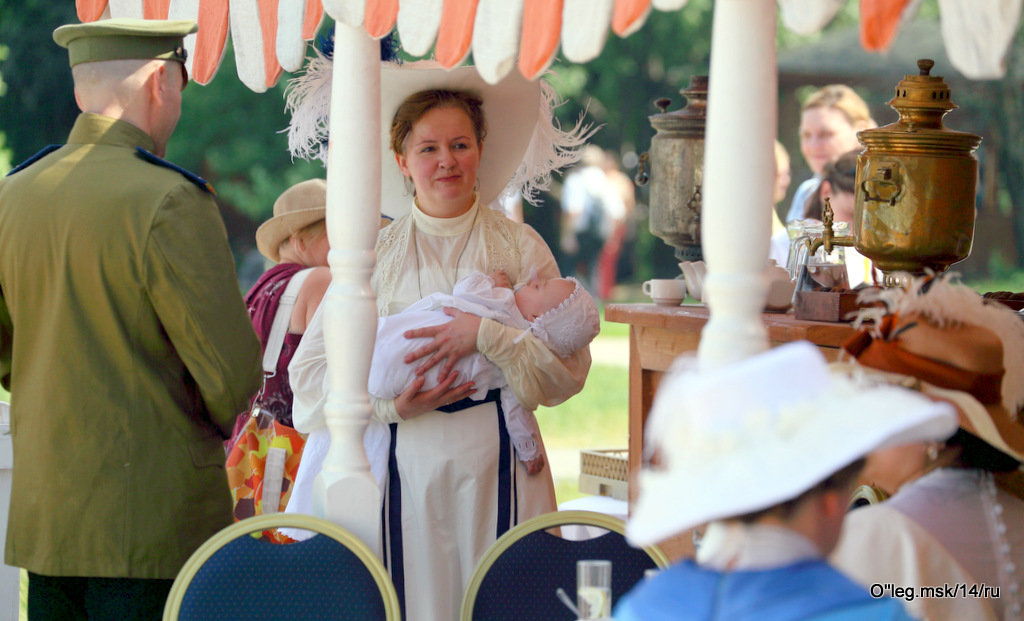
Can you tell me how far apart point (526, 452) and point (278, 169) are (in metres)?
13.1

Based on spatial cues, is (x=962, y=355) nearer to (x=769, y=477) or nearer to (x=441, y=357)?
(x=769, y=477)

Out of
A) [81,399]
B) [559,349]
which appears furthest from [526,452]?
[81,399]

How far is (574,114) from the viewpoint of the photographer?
16438mm

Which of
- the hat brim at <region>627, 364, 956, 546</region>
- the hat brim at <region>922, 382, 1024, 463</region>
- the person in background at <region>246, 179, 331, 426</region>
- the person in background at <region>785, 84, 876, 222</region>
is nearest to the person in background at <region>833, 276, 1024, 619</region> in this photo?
the hat brim at <region>922, 382, 1024, 463</region>

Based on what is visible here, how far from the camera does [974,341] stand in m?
2.09

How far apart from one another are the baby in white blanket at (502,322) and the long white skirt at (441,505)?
0.25ft

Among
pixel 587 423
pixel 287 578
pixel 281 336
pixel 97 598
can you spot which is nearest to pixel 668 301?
pixel 281 336

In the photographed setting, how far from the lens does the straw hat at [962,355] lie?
2045 millimetres

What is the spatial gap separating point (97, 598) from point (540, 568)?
894 mm

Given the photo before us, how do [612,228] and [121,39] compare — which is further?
[612,228]

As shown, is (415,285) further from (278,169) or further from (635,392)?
(278,169)

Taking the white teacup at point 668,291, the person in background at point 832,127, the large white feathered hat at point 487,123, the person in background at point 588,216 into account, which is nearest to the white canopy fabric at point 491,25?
the large white feathered hat at point 487,123

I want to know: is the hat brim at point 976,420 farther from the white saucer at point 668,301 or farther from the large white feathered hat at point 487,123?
the white saucer at point 668,301

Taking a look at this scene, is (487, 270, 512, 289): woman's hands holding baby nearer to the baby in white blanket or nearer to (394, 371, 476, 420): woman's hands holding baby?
the baby in white blanket
